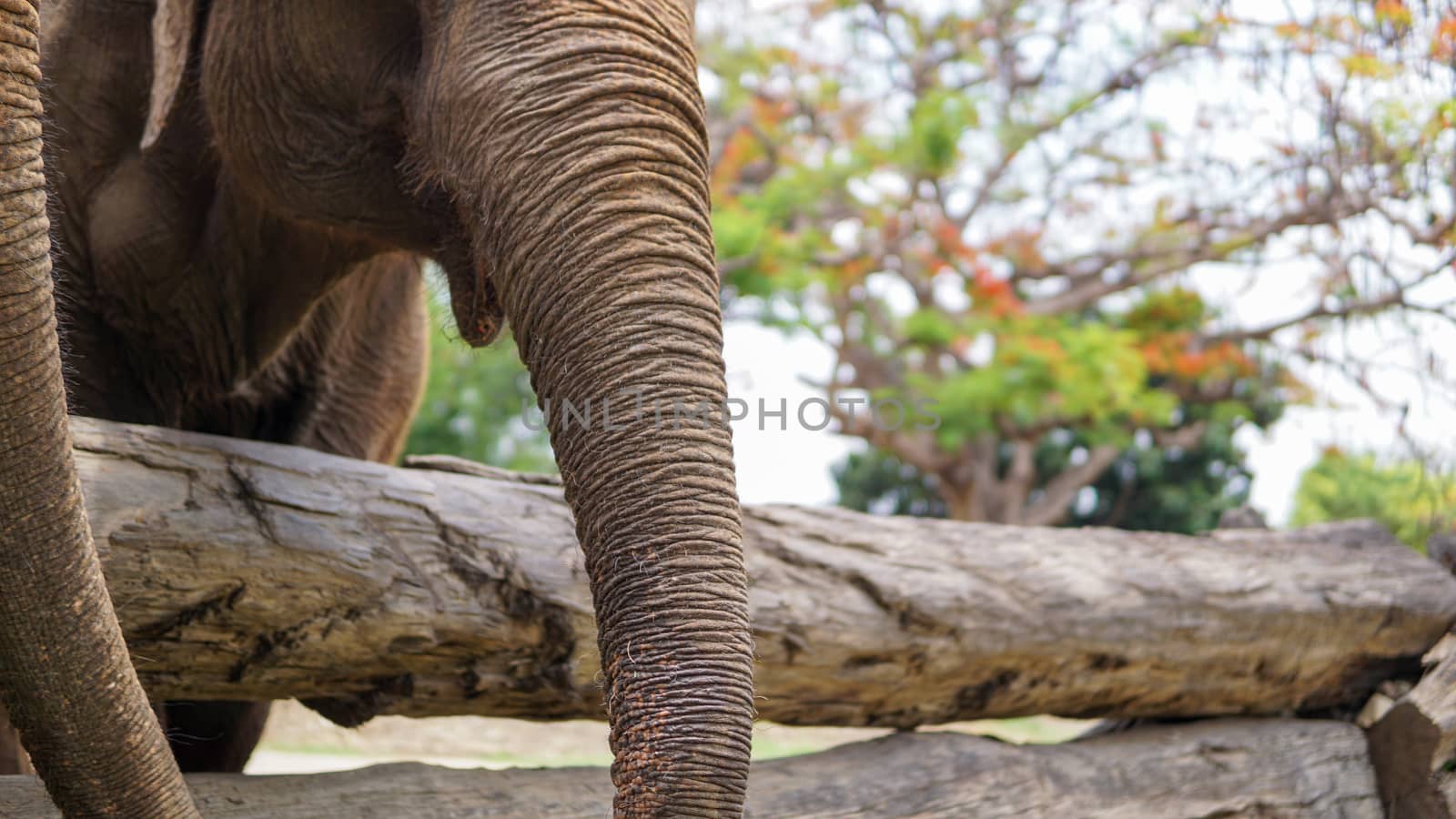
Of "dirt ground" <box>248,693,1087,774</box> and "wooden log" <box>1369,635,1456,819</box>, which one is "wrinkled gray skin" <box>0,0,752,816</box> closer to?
"wooden log" <box>1369,635,1456,819</box>

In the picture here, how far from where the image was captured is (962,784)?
3.05m

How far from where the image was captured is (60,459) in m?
1.45

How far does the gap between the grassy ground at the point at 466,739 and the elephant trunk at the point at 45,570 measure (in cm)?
536

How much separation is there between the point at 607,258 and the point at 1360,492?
33.4 feet

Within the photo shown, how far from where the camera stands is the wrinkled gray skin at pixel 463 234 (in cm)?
174

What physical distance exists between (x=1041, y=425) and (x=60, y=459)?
8.85 m

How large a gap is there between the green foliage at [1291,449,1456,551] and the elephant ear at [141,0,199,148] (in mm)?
6024

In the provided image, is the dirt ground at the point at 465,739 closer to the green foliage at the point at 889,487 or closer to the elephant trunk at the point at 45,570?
the green foliage at the point at 889,487

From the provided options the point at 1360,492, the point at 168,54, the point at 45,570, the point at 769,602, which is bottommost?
the point at 45,570

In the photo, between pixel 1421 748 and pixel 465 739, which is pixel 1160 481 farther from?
pixel 1421 748

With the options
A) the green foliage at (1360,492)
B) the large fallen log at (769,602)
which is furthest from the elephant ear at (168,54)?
the green foliage at (1360,492)

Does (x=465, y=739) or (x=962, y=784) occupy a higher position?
(x=465, y=739)

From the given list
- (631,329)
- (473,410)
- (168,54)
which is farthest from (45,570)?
(473,410)

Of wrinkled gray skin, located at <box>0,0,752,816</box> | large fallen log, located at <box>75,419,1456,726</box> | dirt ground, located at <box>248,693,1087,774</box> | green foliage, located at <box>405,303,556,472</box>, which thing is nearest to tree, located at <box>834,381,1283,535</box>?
green foliage, located at <box>405,303,556,472</box>
